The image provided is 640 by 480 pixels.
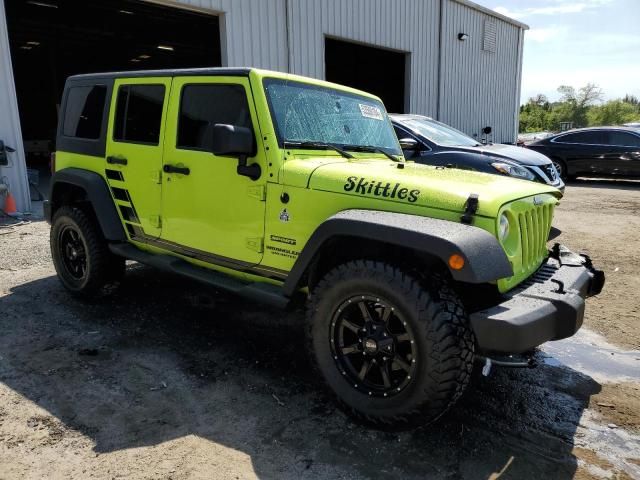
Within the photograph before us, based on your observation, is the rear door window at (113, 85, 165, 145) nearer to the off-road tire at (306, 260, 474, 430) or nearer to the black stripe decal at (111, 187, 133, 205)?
the black stripe decal at (111, 187, 133, 205)

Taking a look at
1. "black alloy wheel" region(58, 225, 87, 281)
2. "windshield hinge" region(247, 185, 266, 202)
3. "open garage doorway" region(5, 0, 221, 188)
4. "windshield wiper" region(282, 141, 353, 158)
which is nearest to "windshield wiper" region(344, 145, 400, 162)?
"windshield wiper" region(282, 141, 353, 158)

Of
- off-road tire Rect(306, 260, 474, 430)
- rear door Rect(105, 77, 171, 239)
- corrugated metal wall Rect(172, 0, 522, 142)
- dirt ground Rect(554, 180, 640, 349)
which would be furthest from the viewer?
corrugated metal wall Rect(172, 0, 522, 142)

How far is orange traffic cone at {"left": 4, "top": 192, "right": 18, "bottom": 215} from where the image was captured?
8047 millimetres

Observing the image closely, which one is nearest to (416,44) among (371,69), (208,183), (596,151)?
(371,69)

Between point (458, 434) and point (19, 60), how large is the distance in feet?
82.2

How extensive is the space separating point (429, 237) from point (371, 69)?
53.0ft

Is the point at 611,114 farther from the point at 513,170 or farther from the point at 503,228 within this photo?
the point at 503,228

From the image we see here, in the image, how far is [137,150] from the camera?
401 cm

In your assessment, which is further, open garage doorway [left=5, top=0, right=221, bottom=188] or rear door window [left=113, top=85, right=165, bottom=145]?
open garage doorway [left=5, top=0, right=221, bottom=188]

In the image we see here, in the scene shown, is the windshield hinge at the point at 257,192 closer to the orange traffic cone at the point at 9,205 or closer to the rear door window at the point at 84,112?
the rear door window at the point at 84,112

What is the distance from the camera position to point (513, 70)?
1966cm

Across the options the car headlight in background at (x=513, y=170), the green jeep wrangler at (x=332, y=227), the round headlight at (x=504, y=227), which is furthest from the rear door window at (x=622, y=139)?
the round headlight at (x=504, y=227)

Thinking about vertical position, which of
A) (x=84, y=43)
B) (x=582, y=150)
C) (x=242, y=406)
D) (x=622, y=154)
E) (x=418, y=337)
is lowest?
(x=242, y=406)

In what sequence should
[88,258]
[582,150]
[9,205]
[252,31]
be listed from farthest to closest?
[582,150]
[252,31]
[9,205]
[88,258]
